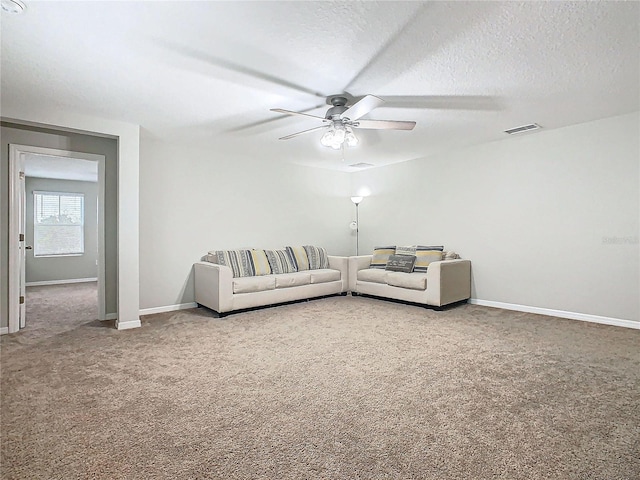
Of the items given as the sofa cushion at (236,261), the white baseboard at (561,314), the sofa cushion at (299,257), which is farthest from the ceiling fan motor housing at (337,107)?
the white baseboard at (561,314)

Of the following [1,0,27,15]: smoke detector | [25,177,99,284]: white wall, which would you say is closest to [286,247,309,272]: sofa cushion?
[1,0,27,15]: smoke detector

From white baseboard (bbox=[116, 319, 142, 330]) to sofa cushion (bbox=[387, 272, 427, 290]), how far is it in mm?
3432

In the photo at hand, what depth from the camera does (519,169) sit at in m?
4.92

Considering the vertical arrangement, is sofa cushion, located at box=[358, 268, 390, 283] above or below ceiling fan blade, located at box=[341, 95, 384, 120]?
below

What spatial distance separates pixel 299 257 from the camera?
609 cm

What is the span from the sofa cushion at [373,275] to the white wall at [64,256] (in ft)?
20.8

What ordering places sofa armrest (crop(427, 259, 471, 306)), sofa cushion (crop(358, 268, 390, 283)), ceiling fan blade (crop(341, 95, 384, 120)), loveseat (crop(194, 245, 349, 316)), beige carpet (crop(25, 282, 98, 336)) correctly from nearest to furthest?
ceiling fan blade (crop(341, 95, 384, 120))
beige carpet (crop(25, 282, 98, 336))
loveseat (crop(194, 245, 349, 316))
sofa armrest (crop(427, 259, 471, 306))
sofa cushion (crop(358, 268, 390, 283))

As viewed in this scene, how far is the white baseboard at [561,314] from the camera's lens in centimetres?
407

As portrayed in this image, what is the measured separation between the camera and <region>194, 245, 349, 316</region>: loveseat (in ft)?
15.4

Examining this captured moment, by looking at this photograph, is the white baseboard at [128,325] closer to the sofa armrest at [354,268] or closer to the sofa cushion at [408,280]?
the sofa armrest at [354,268]

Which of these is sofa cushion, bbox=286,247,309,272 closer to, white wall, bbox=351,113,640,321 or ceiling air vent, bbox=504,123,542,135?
white wall, bbox=351,113,640,321

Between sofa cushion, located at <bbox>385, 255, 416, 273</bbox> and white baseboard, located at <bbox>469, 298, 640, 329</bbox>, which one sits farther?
sofa cushion, located at <bbox>385, 255, 416, 273</bbox>

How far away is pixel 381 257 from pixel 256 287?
7.63 ft

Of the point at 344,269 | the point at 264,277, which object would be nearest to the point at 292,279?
the point at 264,277
